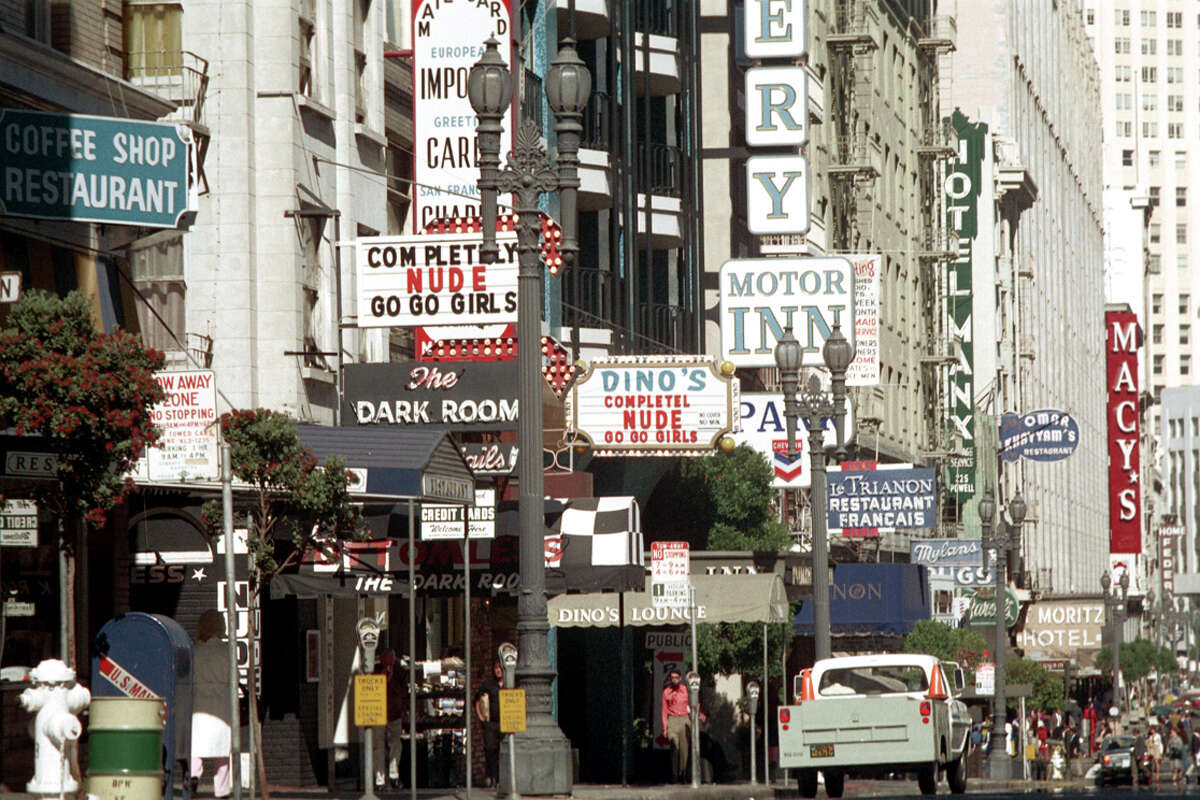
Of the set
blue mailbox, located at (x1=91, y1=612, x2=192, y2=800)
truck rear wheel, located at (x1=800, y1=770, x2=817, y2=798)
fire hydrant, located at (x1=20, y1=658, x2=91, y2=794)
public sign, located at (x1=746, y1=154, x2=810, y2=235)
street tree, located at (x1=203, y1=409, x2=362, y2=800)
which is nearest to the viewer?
fire hydrant, located at (x1=20, y1=658, x2=91, y2=794)

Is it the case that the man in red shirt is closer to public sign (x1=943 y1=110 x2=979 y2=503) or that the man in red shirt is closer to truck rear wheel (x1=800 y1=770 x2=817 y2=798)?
truck rear wheel (x1=800 y1=770 x2=817 y2=798)

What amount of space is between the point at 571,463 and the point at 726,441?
320 centimetres

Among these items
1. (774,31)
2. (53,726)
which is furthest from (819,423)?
(774,31)

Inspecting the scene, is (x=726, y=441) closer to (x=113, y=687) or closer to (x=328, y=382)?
(x=328, y=382)

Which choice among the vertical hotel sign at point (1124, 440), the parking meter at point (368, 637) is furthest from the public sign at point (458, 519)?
the vertical hotel sign at point (1124, 440)

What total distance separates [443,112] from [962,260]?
187 feet

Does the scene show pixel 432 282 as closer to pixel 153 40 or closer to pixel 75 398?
pixel 153 40

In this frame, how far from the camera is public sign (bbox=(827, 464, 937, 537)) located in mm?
42625

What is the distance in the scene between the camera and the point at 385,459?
22906 millimetres

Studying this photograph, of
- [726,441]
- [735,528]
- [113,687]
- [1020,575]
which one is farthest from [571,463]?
[1020,575]

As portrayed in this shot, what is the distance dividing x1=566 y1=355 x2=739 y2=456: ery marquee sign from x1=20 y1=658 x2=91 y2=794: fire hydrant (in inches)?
658

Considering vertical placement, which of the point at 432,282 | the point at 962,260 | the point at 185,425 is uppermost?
the point at 962,260

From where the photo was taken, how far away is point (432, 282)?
90.0 ft

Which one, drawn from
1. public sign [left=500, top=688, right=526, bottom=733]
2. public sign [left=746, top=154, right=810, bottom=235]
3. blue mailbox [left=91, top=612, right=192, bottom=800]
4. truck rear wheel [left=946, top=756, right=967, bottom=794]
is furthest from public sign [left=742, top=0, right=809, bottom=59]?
blue mailbox [left=91, top=612, right=192, bottom=800]
